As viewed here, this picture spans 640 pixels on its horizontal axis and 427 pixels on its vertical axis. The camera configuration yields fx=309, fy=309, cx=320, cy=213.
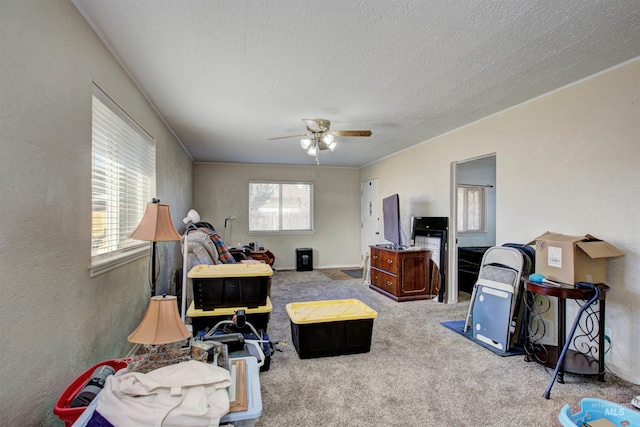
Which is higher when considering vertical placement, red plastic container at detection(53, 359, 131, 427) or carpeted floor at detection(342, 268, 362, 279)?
red plastic container at detection(53, 359, 131, 427)

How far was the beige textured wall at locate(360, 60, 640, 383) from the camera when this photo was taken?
2.35 meters

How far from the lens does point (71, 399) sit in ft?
4.67

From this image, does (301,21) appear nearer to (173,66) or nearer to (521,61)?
(173,66)

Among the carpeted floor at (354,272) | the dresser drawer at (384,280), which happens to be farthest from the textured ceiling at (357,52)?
the carpeted floor at (354,272)

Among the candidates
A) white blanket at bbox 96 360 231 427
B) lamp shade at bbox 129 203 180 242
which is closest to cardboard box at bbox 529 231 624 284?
white blanket at bbox 96 360 231 427

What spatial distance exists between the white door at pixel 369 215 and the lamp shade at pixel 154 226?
489 cm

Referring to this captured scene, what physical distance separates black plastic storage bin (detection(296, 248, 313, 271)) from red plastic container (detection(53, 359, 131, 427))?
5176mm

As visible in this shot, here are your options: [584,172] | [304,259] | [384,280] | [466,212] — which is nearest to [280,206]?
[304,259]

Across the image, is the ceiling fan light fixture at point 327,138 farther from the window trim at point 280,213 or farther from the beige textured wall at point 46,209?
the window trim at point 280,213

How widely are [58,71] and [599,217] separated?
3805 mm

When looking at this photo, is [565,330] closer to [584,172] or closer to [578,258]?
[578,258]

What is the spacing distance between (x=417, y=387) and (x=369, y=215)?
4.98 m

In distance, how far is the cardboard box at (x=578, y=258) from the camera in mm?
2303

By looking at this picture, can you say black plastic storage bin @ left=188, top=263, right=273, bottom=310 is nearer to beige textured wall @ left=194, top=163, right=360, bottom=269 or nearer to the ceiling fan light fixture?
the ceiling fan light fixture
